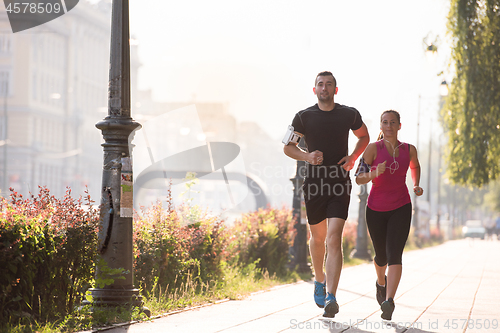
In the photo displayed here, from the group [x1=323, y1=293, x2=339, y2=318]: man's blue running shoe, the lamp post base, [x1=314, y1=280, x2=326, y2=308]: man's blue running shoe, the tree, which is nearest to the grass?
the lamp post base

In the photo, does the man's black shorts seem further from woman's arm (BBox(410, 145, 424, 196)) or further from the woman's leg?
woman's arm (BBox(410, 145, 424, 196))

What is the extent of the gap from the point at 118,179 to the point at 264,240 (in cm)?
612

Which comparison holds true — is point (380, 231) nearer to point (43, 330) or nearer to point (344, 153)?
point (344, 153)

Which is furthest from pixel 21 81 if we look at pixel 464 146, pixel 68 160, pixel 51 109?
pixel 464 146

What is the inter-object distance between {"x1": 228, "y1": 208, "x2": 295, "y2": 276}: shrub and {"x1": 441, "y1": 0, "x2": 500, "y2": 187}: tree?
4941 millimetres

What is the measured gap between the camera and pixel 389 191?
21.3 feet

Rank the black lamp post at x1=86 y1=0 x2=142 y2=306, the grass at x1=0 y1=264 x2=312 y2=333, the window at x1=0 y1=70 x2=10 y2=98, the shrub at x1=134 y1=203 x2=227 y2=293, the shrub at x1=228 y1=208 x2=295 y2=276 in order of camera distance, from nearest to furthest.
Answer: the grass at x1=0 y1=264 x2=312 y2=333
the black lamp post at x1=86 y1=0 x2=142 y2=306
the shrub at x1=134 y1=203 x2=227 y2=293
the shrub at x1=228 y1=208 x2=295 y2=276
the window at x1=0 y1=70 x2=10 y2=98

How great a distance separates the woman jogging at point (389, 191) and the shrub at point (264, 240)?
502cm

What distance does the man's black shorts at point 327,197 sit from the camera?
6.40 metres

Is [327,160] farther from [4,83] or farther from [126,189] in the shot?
[4,83]

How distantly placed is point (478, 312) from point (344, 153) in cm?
241

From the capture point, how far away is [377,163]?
6.50m

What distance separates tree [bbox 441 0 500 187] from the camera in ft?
51.0

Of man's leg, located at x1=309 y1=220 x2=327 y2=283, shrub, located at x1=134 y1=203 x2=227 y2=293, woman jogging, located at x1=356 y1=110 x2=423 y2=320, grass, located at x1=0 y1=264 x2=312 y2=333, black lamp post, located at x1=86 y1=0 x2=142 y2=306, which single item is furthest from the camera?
shrub, located at x1=134 y1=203 x2=227 y2=293
